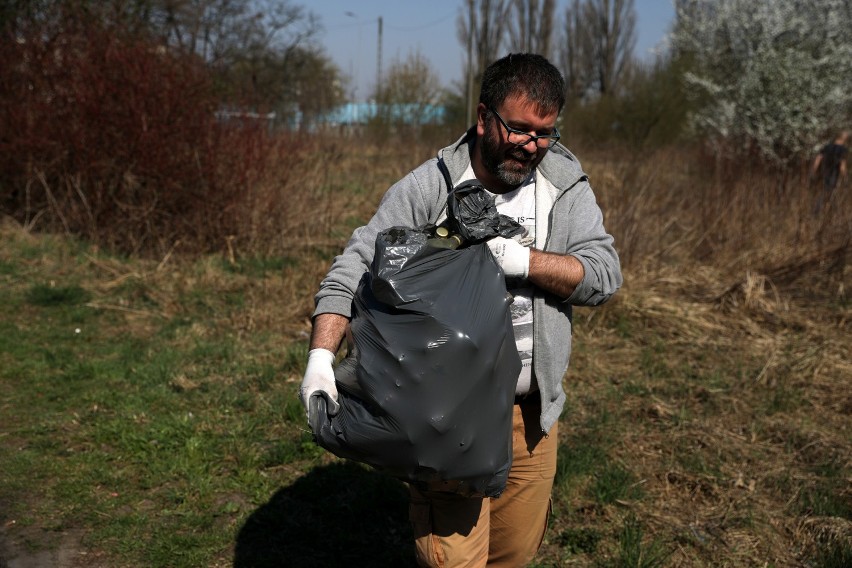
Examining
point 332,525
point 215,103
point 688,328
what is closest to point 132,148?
point 215,103

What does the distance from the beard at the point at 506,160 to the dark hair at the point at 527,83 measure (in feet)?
0.31

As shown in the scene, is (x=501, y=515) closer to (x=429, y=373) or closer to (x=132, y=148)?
(x=429, y=373)

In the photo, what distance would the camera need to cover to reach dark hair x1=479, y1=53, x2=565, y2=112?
7.14 ft

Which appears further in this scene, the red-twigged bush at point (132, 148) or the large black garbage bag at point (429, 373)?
the red-twigged bush at point (132, 148)

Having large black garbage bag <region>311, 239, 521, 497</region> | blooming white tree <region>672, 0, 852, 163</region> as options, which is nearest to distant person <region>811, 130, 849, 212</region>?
blooming white tree <region>672, 0, 852, 163</region>

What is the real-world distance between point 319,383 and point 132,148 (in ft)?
23.1

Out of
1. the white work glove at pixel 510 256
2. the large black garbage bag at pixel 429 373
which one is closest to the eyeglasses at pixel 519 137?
the white work glove at pixel 510 256

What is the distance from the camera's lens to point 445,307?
183cm

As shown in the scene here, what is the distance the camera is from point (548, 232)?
2.35m

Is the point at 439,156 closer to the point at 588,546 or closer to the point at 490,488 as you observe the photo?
the point at 490,488

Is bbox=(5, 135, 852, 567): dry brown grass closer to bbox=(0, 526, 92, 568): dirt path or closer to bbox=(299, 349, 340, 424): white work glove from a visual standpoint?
bbox=(299, 349, 340, 424): white work glove

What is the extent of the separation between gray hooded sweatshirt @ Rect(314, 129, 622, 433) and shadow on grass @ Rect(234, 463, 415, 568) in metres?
1.42

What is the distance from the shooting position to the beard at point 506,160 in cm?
222

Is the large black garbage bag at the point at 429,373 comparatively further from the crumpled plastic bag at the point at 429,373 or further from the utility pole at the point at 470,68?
the utility pole at the point at 470,68
